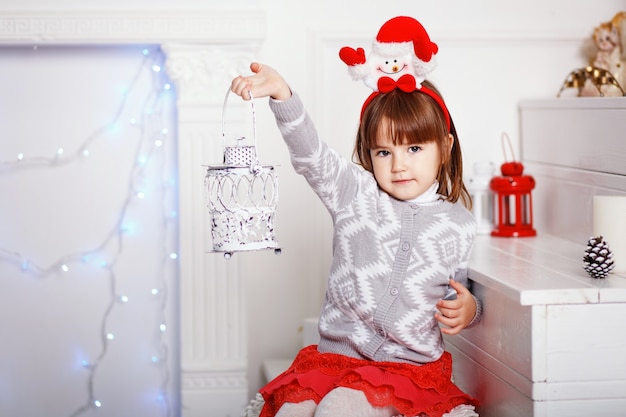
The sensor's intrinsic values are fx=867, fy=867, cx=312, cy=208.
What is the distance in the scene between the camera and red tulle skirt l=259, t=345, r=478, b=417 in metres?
1.36

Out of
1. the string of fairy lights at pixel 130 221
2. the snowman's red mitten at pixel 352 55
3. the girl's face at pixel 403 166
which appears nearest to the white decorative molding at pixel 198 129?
the string of fairy lights at pixel 130 221

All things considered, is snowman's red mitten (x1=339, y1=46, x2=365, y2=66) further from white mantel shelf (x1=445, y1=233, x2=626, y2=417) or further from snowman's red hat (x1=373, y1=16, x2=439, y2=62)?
white mantel shelf (x1=445, y1=233, x2=626, y2=417)

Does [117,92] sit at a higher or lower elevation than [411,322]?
higher

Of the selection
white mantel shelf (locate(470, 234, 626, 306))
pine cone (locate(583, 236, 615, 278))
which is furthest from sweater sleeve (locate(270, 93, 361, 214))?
pine cone (locate(583, 236, 615, 278))

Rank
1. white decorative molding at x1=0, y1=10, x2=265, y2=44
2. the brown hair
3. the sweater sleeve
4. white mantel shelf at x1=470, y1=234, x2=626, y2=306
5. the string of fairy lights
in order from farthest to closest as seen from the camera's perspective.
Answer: the string of fairy lights
white decorative molding at x1=0, y1=10, x2=265, y2=44
the brown hair
the sweater sleeve
white mantel shelf at x1=470, y1=234, x2=626, y2=306

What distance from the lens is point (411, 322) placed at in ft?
4.76

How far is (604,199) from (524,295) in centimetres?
31

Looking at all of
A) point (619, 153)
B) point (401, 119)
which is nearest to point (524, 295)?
point (401, 119)

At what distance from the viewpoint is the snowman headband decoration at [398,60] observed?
1497mm

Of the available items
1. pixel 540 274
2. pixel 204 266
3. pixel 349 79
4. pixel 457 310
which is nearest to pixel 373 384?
pixel 457 310

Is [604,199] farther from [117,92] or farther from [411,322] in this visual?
[117,92]

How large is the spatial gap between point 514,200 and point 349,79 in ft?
1.62

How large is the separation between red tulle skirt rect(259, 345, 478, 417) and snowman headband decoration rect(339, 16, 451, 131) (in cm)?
45

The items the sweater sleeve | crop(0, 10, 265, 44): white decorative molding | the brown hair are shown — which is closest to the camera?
the sweater sleeve
